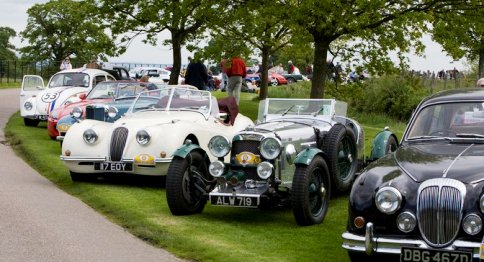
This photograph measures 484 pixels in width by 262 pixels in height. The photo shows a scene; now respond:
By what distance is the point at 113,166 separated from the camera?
495 inches

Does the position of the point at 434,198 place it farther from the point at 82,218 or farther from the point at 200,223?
the point at 82,218

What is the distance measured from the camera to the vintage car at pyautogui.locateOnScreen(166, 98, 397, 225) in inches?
383

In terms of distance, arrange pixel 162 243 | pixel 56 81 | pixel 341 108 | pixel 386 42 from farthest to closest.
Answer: pixel 56 81 → pixel 386 42 → pixel 341 108 → pixel 162 243

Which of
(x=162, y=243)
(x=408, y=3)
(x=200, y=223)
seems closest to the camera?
(x=162, y=243)

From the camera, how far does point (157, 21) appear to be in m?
27.3

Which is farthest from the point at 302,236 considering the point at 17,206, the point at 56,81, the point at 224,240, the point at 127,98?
the point at 56,81

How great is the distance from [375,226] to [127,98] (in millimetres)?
10992

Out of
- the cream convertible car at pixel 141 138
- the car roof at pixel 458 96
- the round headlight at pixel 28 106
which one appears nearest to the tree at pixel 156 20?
the round headlight at pixel 28 106

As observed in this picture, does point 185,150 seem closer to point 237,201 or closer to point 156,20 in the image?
point 237,201

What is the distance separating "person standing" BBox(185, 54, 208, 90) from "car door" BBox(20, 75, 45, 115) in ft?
13.7

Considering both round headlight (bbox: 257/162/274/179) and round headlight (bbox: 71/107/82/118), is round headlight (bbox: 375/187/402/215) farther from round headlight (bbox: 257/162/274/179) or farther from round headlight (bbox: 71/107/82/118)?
round headlight (bbox: 71/107/82/118)

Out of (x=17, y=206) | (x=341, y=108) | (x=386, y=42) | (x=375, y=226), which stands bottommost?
(x=17, y=206)

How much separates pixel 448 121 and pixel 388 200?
6.00 ft

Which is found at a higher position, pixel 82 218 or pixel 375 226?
pixel 375 226
